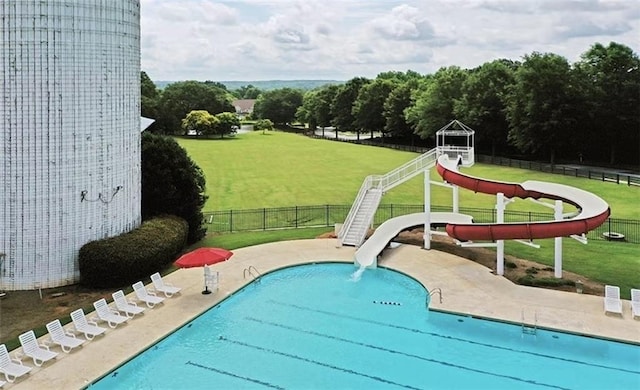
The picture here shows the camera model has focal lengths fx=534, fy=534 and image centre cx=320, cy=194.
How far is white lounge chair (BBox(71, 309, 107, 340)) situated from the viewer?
52.1ft

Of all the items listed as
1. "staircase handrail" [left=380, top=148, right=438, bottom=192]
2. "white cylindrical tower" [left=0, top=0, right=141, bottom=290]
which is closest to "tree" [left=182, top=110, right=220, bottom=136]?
"staircase handrail" [left=380, top=148, right=438, bottom=192]

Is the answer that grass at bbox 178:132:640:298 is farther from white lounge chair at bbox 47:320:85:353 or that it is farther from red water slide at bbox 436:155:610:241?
white lounge chair at bbox 47:320:85:353

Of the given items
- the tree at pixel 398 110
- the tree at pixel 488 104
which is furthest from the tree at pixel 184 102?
the tree at pixel 488 104

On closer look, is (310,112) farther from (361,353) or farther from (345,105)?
(361,353)

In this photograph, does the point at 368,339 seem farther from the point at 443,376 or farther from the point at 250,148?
the point at 250,148

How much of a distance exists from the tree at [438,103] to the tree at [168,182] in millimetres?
52391

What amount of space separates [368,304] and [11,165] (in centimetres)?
1383

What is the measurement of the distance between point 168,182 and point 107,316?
9.57 meters

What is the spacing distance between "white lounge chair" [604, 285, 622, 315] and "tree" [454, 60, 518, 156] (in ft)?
163

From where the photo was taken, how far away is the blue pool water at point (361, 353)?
13.9m

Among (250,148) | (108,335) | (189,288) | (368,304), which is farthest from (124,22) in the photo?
(250,148)

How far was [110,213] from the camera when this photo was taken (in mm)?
21344

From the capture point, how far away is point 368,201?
2716 cm

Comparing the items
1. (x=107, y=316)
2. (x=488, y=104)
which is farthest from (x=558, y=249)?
(x=488, y=104)
